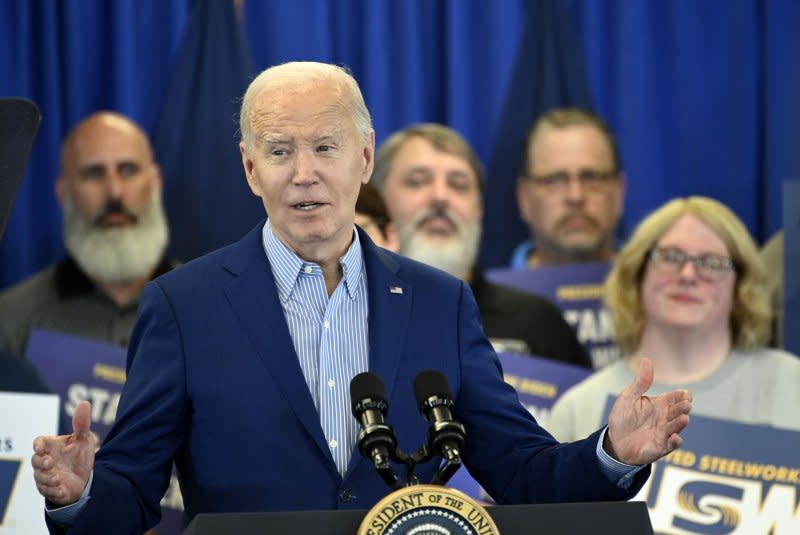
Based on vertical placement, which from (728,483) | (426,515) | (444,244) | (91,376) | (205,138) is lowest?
(728,483)

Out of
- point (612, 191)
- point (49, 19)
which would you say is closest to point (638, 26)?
point (612, 191)

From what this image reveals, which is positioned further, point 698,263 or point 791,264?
point 791,264

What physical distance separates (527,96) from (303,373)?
132 inches

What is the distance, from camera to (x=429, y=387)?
1.81 m

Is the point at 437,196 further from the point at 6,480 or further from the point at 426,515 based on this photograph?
the point at 426,515

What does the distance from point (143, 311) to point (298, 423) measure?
1.01ft

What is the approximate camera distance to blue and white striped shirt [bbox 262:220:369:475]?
203 centimetres

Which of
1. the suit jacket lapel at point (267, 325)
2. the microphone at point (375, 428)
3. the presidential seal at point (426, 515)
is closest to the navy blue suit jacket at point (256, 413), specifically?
the suit jacket lapel at point (267, 325)

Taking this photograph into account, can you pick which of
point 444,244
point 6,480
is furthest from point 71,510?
point 444,244

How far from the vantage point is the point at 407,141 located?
4.91 metres

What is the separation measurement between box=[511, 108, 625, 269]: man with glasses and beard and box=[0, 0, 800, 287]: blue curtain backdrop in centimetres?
15

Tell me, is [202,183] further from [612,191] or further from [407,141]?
[612,191]

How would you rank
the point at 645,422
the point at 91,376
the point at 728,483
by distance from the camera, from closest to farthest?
1. the point at 645,422
2. the point at 728,483
3. the point at 91,376

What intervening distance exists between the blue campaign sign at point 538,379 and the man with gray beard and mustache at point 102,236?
4.61ft
